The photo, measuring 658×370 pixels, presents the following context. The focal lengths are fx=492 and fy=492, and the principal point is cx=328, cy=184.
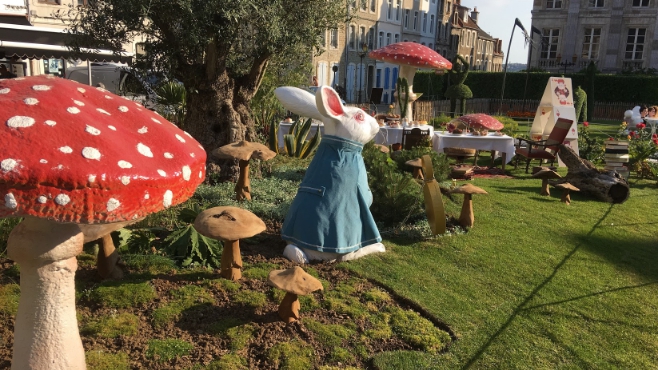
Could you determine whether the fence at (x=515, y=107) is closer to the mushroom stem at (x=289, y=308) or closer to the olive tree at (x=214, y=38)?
the olive tree at (x=214, y=38)

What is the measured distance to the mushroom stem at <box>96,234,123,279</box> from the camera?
163 inches

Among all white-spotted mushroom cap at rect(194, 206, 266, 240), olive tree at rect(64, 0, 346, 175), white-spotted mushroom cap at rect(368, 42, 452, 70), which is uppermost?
white-spotted mushroom cap at rect(368, 42, 452, 70)

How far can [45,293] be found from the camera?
2441mm

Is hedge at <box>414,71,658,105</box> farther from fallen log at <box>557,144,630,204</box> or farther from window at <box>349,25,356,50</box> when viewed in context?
fallen log at <box>557,144,630,204</box>

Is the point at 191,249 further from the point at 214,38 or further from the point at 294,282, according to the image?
the point at 214,38

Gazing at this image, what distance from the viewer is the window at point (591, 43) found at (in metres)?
37.1

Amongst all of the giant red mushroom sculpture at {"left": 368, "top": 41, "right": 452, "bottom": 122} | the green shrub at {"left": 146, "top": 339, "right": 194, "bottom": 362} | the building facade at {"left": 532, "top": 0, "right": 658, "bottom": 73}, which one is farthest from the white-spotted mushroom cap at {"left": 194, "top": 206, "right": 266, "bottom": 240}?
the building facade at {"left": 532, "top": 0, "right": 658, "bottom": 73}

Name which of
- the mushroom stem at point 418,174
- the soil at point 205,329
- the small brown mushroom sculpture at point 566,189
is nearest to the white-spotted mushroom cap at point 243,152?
the soil at point 205,329

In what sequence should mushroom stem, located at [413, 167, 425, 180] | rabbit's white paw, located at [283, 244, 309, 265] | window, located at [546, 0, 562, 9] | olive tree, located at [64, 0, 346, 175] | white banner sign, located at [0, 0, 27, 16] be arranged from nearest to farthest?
1. rabbit's white paw, located at [283, 244, 309, 265]
2. olive tree, located at [64, 0, 346, 175]
3. mushroom stem, located at [413, 167, 425, 180]
4. white banner sign, located at [0, 0, 27, 16]
5. window, located at [546, 0, 562, 9]

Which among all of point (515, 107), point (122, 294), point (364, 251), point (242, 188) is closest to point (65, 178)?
point (122, 294)

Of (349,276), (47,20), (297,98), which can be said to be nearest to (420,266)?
(349,276)

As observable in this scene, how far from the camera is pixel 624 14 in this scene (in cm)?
3616

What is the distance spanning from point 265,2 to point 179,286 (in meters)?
3.72

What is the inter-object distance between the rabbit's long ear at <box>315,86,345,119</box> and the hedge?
68.8ft
